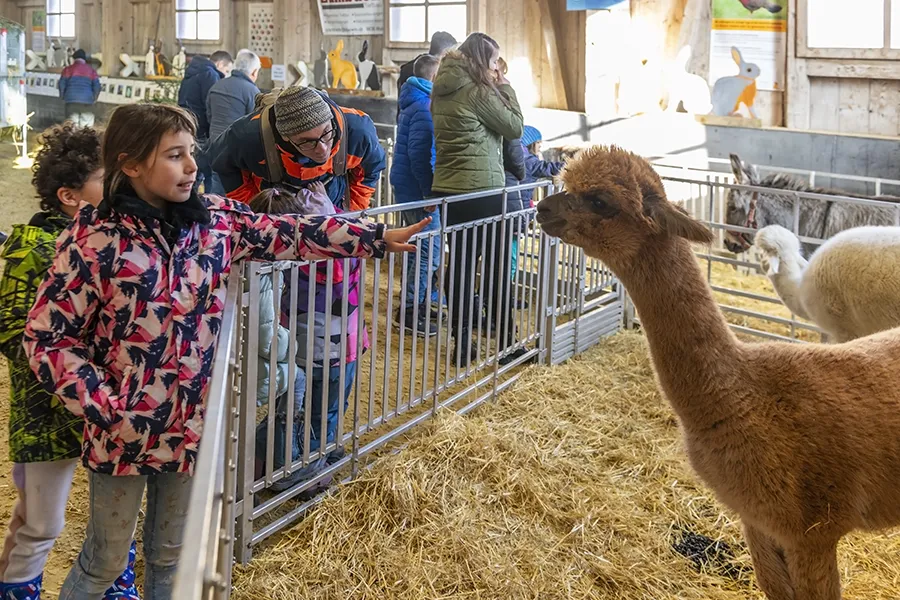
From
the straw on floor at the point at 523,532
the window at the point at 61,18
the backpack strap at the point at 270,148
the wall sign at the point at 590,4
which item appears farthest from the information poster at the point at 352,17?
the window at the point at 61,18

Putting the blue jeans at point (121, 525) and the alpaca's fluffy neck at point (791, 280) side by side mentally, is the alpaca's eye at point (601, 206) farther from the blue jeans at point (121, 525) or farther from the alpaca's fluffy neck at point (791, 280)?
the alpaca's fluffy neck at point (791, 280)

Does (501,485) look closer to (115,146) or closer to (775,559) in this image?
(775,559)

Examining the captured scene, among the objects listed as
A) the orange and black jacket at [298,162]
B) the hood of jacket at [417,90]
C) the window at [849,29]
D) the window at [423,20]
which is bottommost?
the orange and black jacket at [298,162]

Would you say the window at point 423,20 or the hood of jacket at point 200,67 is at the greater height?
the window at point 423,20

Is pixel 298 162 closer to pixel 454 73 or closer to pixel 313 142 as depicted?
pixel 313 142

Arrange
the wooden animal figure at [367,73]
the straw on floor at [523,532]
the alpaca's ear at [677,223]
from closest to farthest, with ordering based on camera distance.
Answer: the alpaca's ear at [677,223]
the straw on floor at [523,532]
the wooden animal figure at [367,73]

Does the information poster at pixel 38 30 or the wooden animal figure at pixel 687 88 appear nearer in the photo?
the wooden animal figure at pixel 687 88

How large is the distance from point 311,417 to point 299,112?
125 centimetres

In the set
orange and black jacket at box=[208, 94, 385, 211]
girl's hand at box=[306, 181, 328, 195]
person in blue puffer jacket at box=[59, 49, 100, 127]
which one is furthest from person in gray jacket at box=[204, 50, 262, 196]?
person in blue puffer jacket at box=[59, 49, 100, 127]

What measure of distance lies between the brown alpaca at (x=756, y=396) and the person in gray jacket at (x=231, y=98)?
443cm

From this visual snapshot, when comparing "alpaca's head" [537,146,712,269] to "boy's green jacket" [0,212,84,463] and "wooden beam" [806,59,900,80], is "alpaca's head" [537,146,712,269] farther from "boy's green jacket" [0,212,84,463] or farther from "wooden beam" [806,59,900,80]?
"wooden beam" [806,59,900,80]

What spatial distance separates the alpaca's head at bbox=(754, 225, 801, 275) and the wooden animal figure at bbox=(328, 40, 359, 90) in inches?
312

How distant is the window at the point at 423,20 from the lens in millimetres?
10625

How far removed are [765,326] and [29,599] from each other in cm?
534
